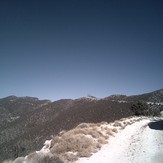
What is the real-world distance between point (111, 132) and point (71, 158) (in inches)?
363

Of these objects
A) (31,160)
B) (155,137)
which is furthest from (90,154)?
(155,137)

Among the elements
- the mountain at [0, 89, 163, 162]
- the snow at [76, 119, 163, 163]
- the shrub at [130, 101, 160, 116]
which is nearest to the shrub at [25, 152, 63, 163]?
the snow at [76, 119, 163, 163]

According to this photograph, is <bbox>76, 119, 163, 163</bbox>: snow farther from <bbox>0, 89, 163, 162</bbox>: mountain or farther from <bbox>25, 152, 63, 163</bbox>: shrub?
<bbox>0, 89, 163, 162</bbox>: mountain

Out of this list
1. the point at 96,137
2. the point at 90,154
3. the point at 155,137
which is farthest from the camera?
the point at 96,137

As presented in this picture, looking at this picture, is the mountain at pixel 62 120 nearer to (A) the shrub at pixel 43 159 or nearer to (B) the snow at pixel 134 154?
(A) the shrub at pixel 43 159

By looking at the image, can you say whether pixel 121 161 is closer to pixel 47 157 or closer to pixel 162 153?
pixel 162 153

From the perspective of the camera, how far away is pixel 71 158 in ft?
45.5

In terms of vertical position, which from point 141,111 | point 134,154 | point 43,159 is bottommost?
point 134,154

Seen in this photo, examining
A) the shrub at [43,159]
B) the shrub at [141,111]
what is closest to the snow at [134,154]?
the shrub at [43,159]

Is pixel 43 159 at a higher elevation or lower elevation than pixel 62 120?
lower

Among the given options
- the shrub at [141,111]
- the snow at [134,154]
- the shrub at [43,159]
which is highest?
the shrub at [141,111]

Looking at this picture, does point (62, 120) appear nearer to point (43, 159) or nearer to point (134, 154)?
point (134, 154)

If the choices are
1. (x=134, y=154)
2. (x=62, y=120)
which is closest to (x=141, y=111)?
(x=134, y=154)

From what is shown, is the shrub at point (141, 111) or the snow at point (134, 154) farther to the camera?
the shrub at point (141, 111)
